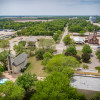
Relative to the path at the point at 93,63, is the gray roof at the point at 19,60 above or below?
above

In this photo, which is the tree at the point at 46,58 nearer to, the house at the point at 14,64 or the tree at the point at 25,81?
the house at the point at 14,64

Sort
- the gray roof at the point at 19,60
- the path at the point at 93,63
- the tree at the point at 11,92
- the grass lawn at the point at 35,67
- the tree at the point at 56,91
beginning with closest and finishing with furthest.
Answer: the tree at the point at 56,91
the tree at the point at 11,92
the gray roof at the point at 19,60
the grass lawn at the point at 35,67
the path at the point at 93,63

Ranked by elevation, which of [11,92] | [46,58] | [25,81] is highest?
[46,58]

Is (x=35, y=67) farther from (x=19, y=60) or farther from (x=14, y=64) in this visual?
(x=14, y=64)

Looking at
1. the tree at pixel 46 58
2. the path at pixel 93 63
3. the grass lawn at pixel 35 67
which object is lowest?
the grass lawn at pixel 35 67

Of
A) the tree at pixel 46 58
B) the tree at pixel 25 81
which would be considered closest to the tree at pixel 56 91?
the tree at pixel 25 81

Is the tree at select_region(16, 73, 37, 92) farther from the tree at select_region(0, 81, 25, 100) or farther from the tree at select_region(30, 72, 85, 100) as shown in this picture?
the tree at select_region(30, 72, 85, 100)

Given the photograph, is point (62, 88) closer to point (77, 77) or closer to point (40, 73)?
point (77, 77)

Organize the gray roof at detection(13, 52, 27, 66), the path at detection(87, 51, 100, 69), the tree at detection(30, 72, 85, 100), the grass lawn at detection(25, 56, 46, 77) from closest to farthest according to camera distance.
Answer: the tree at detection(30, 72, 85, 100) → the gray roof at detection(13, 52, 27, 66) → the grass lawn at detection(25, 56, 46, 77) → the path at detection(87, 51, 100, 69)

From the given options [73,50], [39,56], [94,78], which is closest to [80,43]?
[73,50]

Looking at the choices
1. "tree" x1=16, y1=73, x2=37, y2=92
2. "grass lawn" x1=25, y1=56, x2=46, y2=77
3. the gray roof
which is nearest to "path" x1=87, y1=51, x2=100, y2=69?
"grass lawn" x1=25, y1=56, x2=46, y2=77

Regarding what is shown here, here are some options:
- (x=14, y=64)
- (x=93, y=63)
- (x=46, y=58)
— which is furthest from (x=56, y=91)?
(x=93, y=63)
